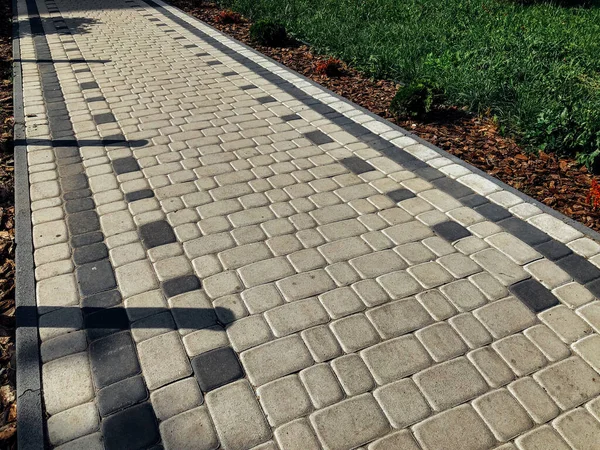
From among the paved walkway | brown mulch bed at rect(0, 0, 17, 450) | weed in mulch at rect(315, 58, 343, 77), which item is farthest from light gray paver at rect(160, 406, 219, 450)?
weed in mulch at rect(315, 58, 343, 77)

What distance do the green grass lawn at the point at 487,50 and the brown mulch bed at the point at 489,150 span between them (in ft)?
0.58

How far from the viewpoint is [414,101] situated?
6.27 meters

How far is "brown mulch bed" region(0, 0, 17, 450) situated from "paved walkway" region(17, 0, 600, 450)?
3.8 inches

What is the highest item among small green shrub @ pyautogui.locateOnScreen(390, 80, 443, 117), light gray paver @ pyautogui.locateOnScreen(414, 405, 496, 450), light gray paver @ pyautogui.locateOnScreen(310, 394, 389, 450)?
small green shrub @ pyautogui.locateOnScreen(390, 80, 443, 117)

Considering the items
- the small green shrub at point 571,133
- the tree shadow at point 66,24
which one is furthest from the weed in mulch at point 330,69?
the tree shadow at point 66,24

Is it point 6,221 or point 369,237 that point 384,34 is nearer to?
Answer: point 369,237

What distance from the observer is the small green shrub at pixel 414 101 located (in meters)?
6.24

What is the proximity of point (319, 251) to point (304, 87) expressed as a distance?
4.09 metres

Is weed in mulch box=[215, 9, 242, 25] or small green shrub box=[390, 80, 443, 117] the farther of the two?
weed in mulch box=[215, 9, 242, 25]

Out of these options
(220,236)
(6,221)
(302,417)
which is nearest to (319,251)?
(220,236)

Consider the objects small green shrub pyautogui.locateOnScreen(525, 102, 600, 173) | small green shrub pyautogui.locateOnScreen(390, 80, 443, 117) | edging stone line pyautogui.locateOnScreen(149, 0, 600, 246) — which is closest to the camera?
edging stone line pyautogui.locateOnScreen(149, 0, 600, 246)

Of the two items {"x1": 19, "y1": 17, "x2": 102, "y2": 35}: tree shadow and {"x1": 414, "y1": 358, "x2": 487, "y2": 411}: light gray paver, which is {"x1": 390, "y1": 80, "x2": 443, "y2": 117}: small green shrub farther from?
{"x1": 19, "y1": 17, "x2": 102, "y2": 35}: tree shadow

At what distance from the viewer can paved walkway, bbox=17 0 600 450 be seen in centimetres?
278

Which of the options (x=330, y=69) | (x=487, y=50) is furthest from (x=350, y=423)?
(x=487, y=50)
